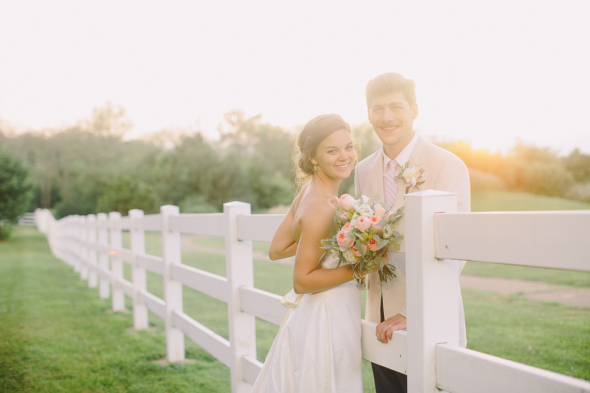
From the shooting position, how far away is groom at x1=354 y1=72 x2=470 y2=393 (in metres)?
2.23

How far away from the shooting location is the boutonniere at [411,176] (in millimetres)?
2176

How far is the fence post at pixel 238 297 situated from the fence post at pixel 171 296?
174cm

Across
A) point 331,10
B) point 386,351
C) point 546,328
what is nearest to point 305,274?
point 386,351

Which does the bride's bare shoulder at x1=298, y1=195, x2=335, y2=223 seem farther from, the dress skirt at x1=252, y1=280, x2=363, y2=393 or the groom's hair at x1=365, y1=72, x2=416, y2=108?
the groom's hair at x1=365, y1=72, x2=416, y2=108

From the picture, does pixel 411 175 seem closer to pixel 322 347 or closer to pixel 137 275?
pixel 322 347

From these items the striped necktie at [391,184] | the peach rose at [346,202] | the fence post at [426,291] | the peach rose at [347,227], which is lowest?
the fence post at [426,291]

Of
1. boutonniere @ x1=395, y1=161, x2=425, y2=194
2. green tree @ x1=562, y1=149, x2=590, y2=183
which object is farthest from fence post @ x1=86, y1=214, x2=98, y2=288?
green tree @ x1=562, y1=149, x2=590, y2=183

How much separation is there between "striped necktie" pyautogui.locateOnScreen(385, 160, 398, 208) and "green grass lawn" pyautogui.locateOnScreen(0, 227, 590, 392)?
7.96 feet

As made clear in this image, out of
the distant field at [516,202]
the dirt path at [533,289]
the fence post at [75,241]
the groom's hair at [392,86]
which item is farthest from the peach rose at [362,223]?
the distant field at [516,202]

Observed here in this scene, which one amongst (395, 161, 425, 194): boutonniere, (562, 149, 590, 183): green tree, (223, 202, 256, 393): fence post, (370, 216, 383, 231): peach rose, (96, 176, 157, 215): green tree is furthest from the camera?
(96, 176, 157, 215): green tree

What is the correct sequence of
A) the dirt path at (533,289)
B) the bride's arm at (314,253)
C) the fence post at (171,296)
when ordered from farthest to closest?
the dirt path at (533,289) < the fence post at (171,296) < the bride's arm at (314,253)

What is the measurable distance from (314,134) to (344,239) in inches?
24.7

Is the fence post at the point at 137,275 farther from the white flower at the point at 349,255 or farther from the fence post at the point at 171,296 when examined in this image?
the white flower at the point at 349,255

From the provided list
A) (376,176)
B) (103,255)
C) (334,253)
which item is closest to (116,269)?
(103,255)
